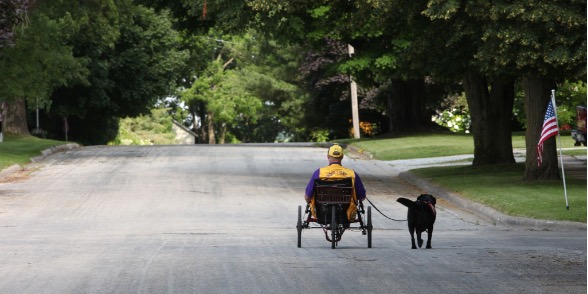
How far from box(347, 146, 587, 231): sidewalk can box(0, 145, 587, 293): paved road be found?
313 millimetres

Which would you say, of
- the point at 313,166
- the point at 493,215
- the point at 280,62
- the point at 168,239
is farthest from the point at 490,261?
the point at 280,62

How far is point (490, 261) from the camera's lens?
13797 millimetres

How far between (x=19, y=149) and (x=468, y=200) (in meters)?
22.6

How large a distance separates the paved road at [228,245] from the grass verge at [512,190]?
30.9 inches

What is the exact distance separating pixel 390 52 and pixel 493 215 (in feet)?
79.9

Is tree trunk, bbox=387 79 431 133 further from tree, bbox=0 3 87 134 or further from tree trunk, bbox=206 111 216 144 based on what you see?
tree trunk, bbox=206 111 216 144

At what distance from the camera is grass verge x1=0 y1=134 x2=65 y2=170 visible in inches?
1456

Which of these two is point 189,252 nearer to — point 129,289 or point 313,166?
point 129,289

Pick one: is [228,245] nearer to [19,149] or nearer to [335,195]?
[335,195]

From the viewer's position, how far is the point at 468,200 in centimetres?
2509

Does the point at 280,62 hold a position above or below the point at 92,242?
above

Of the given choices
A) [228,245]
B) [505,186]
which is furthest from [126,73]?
[228,245]

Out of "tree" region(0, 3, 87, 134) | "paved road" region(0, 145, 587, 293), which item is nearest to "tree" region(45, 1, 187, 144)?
"tree" region(0, 3, 87, 134)

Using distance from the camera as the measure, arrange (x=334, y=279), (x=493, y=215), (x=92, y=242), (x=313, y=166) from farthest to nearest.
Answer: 1. (x=313, y=166)
2. (x=493, y=215)
3. (x=92, y=242)
4. (x=334, y=279)
